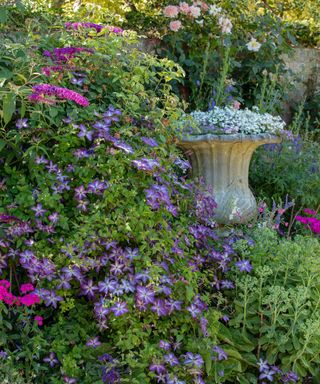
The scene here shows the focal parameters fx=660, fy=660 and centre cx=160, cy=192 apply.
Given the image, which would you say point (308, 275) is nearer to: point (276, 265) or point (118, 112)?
point (276, 265)

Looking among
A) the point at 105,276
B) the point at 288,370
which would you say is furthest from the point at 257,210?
the point at 105,276

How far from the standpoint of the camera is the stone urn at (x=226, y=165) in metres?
3.90

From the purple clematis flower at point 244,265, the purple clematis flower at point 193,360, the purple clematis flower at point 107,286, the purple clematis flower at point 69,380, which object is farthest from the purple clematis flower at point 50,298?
the purple clematis flower at point 244,265

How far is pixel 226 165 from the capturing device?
13.5ft

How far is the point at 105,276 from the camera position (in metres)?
2.63

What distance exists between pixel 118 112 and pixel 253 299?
1015mm

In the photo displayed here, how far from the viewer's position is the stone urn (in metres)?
3.90

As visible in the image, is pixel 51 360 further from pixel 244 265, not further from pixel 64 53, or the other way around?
pixel 64 53

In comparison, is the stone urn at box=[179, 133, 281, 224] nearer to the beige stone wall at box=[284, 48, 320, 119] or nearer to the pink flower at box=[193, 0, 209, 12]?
the pink flower at box=[193, 0, 209, 12]

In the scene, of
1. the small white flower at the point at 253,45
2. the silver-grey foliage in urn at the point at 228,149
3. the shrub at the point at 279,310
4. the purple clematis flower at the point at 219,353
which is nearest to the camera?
the purple clematis flower at the point at 219,353

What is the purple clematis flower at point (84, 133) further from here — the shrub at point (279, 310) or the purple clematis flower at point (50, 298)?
the shrub at point (279, 310)

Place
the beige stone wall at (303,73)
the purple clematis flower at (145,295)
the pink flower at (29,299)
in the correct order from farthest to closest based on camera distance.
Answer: the beige stone wall at (303,73) → the purple clematis flower at (145,295) → the pink flower at (29,299)

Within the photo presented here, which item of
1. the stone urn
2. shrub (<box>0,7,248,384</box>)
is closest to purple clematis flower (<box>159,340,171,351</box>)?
shrub (<box>0,7,248,384</box>)

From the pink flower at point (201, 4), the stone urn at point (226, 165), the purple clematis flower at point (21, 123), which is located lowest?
the stone urn at point (226, 165)
